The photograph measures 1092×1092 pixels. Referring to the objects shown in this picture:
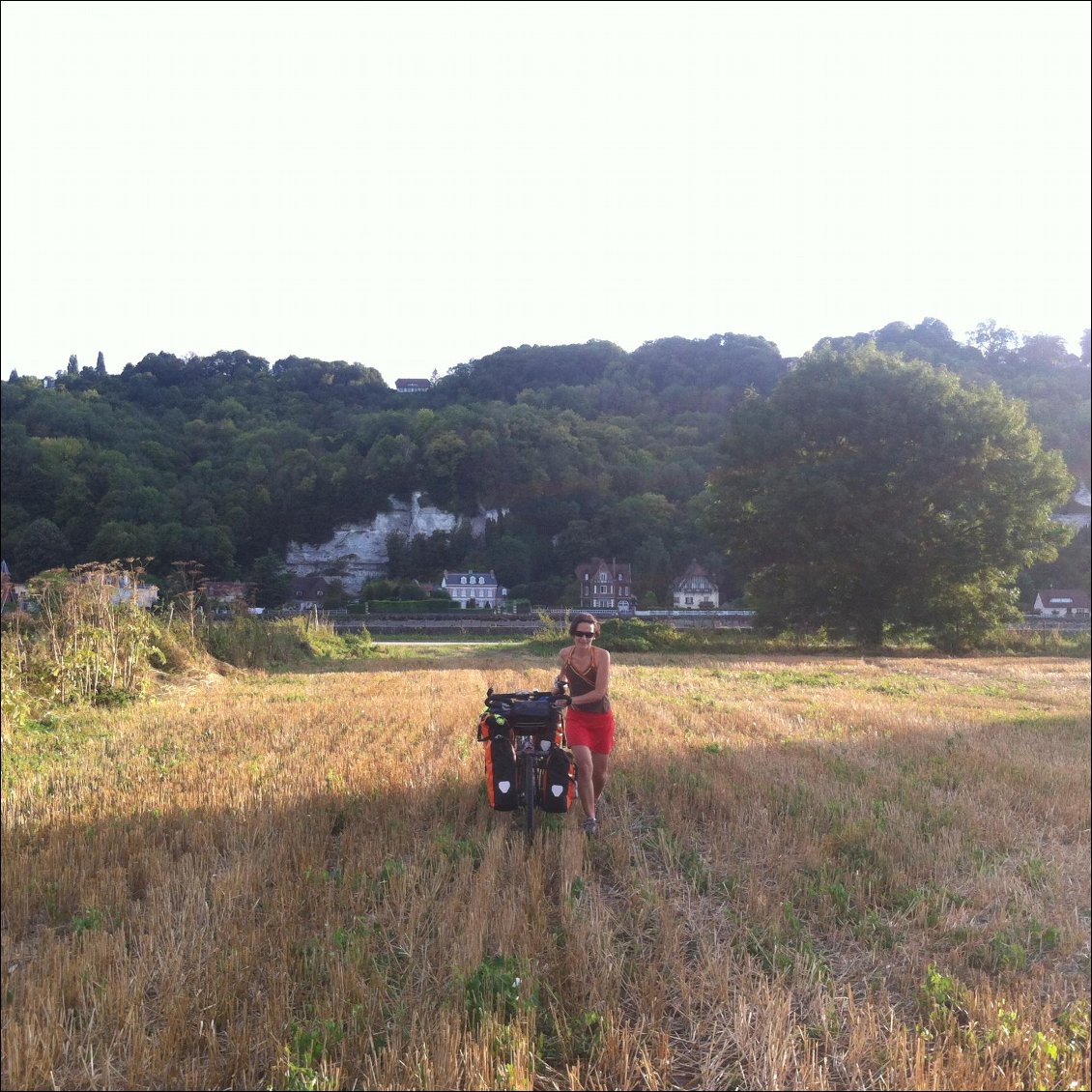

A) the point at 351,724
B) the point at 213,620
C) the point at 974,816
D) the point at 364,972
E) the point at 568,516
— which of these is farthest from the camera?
the point at 568,516

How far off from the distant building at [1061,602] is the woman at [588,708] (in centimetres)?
4472

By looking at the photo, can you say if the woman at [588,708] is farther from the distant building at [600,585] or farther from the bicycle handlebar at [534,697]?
the distant building at [600,585]

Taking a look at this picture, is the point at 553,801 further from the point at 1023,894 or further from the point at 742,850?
the point at 1023,894

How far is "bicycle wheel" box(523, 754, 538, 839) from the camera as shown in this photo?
16.2 ft

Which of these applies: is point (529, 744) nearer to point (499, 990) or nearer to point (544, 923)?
point (544, 923)

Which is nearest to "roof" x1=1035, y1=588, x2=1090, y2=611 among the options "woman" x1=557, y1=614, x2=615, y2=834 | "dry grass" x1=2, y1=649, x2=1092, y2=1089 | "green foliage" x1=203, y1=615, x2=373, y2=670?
"green foliage" x1=203, y1=615, x2=373, y2=670

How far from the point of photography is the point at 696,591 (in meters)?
31.2

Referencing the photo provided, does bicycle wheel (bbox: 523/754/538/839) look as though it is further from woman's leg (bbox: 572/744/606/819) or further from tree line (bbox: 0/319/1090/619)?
tree line (bbox: 0/319/1090/619)

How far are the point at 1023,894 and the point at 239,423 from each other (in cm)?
3779

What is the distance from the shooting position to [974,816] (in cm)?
554

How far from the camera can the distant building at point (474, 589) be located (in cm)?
3656

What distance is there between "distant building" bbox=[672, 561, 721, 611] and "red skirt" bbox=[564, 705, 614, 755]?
23.1m

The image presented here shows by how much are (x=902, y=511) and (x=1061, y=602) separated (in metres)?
24.7

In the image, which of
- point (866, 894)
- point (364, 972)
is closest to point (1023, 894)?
point (866, 894)
